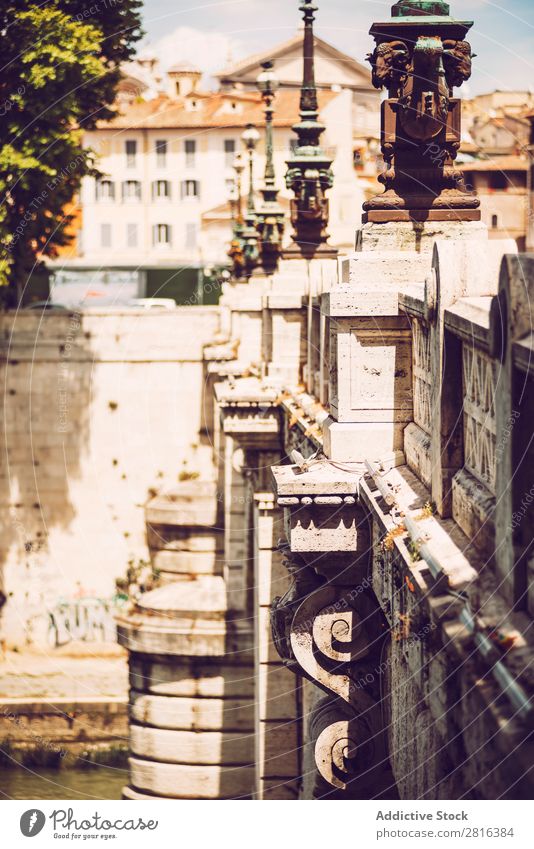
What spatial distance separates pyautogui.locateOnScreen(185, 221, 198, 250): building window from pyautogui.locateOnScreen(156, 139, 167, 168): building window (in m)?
2.08

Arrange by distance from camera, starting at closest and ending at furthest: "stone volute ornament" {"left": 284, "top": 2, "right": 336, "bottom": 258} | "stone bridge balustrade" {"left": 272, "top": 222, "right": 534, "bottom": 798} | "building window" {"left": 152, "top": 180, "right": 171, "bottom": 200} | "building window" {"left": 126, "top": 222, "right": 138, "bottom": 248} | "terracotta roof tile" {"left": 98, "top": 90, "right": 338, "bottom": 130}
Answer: "stone bridge balustrade" {"left": 272, "top": 222, "right": 534, "bottom": 798} < "stone volute ornament" {"left": 284, "top": 2, "right": 336, "bottom": 258} < "terracotta roof tile" {"left": 98, "top": 90, "right": 338, "bottom": 130} < "building window" {"left": 152, "top": 180, "right": 171, "bottom": 200} < "building window" {"left": 126, "top": 222, "right": 138, "bottom": 248}

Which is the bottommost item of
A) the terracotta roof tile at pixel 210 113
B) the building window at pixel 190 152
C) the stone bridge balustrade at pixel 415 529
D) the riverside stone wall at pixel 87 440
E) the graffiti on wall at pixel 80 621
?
the graffiti on wall at pixel 80 621

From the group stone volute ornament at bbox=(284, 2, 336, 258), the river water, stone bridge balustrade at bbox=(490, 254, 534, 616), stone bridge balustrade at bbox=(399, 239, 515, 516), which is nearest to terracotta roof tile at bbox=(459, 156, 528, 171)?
the river water

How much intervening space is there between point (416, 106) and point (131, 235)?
4269cm

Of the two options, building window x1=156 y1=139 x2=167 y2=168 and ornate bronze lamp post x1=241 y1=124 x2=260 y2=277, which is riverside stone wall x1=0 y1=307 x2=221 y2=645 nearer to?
ornate bronze lamp post x1=241 y1=124 x2=260 y2=277

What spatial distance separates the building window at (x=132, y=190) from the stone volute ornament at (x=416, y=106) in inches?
1575

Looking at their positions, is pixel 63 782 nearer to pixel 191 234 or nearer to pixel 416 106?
pixel 416 106

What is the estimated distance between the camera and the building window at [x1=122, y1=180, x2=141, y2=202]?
51031mm

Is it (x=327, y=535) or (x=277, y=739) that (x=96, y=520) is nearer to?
(x=277, y=739)

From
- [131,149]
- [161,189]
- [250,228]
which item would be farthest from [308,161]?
[131,149]

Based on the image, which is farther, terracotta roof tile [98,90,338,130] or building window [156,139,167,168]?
building window [156,139,167,168]

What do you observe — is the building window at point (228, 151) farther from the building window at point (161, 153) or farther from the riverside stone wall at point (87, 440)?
the riverside stone wall at point (87, 440)

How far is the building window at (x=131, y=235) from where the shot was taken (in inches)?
2055

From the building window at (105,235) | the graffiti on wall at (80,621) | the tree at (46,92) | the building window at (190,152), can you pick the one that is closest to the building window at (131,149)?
the building window at (190,152)
